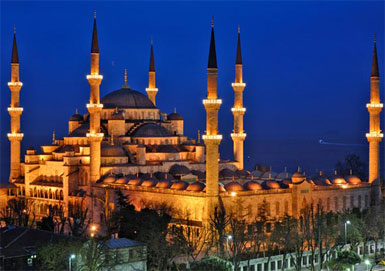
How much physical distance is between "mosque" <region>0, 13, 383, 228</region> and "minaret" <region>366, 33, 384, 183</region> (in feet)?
0.17

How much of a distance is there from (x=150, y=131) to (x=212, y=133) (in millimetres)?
11982

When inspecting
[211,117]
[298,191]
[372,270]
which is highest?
[211,117]

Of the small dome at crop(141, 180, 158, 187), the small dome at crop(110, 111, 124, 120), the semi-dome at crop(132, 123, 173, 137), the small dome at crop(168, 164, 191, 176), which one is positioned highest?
the small dome at crop(110, 111, 124, 120)

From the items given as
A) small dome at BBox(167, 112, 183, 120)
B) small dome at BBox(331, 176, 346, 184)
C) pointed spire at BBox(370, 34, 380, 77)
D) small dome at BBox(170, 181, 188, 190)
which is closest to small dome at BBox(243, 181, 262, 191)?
small dome at BBox(170, 181, 188, 190)

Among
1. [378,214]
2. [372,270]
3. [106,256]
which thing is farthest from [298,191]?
[106,256]

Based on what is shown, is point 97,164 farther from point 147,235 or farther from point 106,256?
point 106,256

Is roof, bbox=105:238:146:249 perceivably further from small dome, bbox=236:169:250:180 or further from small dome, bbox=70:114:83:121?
small dome, bbox=70:114:83:121

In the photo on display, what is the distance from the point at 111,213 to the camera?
37031 mm

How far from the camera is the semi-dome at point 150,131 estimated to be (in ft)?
148

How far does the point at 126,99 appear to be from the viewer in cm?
4788

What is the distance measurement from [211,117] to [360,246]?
8490mm

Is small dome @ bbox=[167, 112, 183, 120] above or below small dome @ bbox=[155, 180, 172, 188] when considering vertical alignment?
above

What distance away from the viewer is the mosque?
3438 cm

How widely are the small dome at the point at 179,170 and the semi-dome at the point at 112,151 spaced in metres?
2.78
